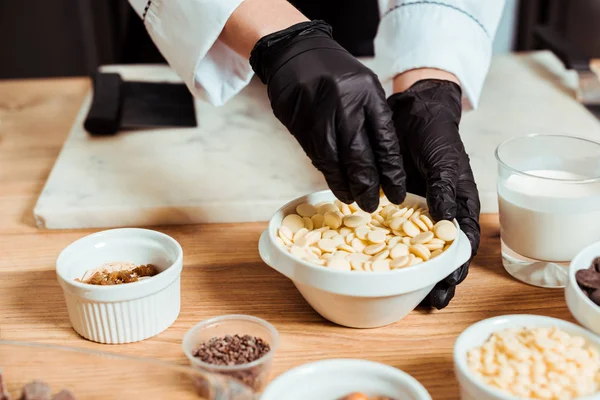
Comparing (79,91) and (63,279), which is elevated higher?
(63,279)

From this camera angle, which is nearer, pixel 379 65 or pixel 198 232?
pixel 198 232

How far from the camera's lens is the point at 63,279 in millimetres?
908

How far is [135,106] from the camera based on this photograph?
1620 millimetres

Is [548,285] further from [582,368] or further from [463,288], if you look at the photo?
[582,368]

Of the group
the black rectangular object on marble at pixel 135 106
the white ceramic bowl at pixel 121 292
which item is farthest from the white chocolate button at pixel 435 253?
the black rectangular object on marble at pixel 135 106

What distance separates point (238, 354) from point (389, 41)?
81cm

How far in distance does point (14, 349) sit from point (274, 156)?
77cm

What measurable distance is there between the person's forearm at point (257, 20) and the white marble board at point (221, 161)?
291 mm

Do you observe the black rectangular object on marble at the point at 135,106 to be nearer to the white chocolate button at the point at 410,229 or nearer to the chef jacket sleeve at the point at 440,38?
the chef jacket sleeve at the point at 440,38

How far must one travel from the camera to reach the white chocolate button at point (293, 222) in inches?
38.4

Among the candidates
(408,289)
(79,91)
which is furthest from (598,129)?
(79,91)

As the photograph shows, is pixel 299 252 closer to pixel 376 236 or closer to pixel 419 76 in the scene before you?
pixel 376 236

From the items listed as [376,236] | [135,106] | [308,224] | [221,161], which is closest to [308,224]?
[308,224]

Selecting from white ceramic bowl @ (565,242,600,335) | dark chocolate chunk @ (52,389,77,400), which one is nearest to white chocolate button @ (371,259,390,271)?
white ceramic bowl @ (565,242,600,335)
